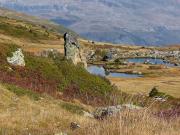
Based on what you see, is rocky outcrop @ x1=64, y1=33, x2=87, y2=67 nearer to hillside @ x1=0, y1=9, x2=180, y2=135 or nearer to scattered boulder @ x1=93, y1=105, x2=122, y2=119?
hillside @ x1=0, y1=9, x2=180, y2=135

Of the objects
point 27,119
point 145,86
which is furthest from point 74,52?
point 27,119

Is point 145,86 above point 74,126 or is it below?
below

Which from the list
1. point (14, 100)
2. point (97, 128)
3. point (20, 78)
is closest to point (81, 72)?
point (20, 78)

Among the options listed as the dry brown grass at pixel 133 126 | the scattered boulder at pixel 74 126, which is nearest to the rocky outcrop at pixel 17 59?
the scattered boulder at pixel 74 126

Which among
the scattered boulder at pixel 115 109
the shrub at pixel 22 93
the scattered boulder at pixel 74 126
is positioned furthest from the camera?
the shrub at pixel 22 93

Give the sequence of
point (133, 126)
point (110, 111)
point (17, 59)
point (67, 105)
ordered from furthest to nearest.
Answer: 1. point (17, 59)
2. point (67, 105)
3. point (110, 111)
4. point (133, 126)

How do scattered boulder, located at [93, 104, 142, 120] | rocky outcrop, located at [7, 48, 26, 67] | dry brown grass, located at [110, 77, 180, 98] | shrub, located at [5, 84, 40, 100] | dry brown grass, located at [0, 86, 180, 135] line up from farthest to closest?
dry brown grass, located at [110, 77, 180, 98] → rocky outcrop, located at [7, 48, 26, 67] → shrub, located at [5, 84, 40, 100] → scattered boulder, located at [93, 104, 142, 120] → dry brown grass, located at [0, 86, 180, 135]

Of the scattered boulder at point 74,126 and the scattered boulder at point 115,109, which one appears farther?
the scattered boulder at point 74,126

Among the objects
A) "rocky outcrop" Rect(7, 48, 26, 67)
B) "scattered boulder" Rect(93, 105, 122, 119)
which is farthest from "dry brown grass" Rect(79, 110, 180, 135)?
"rocky outcrop" Rect(7, 48, 26, 67)

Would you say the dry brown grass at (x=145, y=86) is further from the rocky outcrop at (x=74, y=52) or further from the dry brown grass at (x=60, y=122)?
the dry brown grass at (x=60, y=122)

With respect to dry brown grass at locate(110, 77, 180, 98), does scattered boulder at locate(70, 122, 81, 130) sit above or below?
above

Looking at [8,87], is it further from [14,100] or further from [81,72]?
[81,72]

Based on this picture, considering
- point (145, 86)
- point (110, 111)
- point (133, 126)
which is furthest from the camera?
point (145, 86)

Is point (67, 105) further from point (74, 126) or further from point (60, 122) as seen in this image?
point (74, 126)
